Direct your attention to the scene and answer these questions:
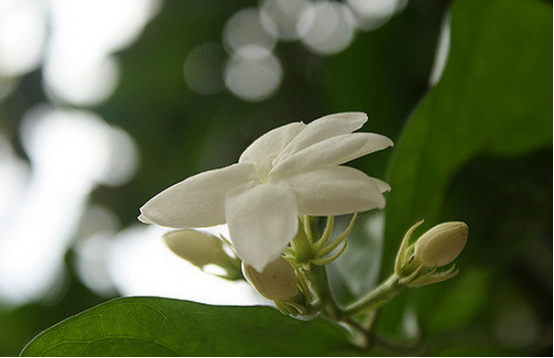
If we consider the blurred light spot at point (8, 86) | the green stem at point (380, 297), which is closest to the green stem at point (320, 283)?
the green stem at point (380, 297)

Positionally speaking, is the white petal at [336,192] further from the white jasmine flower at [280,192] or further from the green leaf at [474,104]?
the green leaf at [474,104]

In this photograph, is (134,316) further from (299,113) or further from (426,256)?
(299,113)

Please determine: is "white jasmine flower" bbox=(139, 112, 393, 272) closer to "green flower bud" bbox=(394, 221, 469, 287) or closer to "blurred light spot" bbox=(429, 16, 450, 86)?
"green flower bud" bbox=(394, 221, 469, 287)

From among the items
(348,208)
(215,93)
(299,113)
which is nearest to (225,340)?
(348,208)

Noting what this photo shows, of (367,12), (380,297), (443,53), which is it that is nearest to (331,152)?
(380,297)

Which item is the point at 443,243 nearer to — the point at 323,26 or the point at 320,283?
the point at 320,283

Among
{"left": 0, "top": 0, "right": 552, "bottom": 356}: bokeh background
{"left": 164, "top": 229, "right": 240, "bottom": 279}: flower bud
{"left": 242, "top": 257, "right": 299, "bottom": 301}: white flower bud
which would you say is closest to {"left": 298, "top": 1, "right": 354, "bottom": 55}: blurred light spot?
{"left": 0, "top": 0, "right": 552, "bottom": 356}: bokeh background
